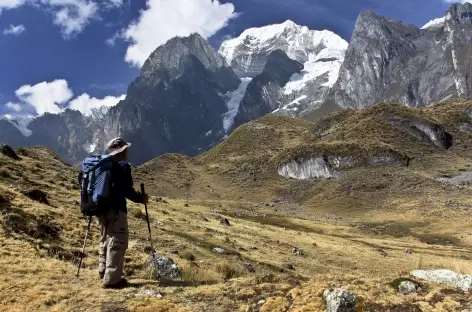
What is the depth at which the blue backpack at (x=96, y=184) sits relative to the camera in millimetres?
11125

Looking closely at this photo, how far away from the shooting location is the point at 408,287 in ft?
31.8

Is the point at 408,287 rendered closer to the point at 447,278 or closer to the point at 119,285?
the point at 447,278

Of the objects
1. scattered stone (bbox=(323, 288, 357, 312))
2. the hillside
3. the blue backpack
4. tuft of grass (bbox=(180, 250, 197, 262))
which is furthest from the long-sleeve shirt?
tuft of grass (bbox=(180, 250, 197, 262))

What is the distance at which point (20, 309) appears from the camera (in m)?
9.55

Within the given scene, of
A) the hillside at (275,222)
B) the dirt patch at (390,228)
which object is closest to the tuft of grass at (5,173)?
the hillside at (275,222)

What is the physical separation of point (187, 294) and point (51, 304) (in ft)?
10.3

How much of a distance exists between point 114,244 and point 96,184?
1673mm

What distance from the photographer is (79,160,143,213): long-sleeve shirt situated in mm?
11250

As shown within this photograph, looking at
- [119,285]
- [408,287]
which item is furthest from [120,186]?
[408,287]

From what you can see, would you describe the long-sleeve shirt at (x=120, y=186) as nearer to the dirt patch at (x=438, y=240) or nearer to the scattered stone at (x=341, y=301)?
the scattered stone at (x=341, y=301)

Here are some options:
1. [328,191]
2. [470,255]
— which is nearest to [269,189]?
[328,191]

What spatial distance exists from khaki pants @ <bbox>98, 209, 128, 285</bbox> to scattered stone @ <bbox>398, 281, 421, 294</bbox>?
6.94 m

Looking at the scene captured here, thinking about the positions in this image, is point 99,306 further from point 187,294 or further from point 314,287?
point 314,287

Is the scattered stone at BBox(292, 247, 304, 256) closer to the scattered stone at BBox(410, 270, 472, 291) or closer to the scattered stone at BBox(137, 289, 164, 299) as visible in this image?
the scattered stone at BBox(410, 270, 472, 291)
